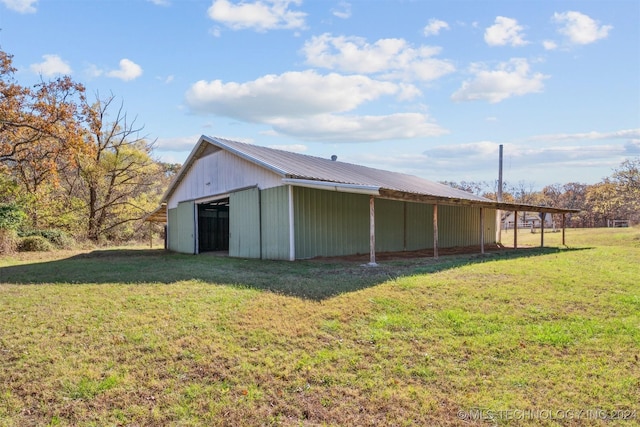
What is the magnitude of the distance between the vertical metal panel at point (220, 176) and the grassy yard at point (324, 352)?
5.01m

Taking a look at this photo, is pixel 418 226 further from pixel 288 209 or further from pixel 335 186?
pixel 335 186

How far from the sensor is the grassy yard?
3436mm

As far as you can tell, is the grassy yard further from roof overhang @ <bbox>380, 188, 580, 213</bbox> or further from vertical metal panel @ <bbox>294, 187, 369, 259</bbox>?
vertical metal panel @ <bbox>294, 187, 369, 259</bbox>

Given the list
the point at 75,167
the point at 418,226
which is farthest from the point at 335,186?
the point at 75,167

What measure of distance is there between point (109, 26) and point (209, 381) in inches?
439

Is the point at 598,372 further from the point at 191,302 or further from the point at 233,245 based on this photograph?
the point at 233,245

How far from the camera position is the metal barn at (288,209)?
1104 cm

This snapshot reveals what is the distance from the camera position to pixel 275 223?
11461mm

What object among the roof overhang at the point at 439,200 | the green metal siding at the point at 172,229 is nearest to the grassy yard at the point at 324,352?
the roof overhang at the point at 439,200

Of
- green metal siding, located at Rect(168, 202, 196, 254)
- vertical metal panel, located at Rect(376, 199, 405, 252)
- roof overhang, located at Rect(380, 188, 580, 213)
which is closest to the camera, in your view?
roof overhang, located at Rect(380, 188, 580, 213)

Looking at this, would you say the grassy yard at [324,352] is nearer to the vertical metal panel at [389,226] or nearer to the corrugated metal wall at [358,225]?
the corrugated metal wall at [358,225]

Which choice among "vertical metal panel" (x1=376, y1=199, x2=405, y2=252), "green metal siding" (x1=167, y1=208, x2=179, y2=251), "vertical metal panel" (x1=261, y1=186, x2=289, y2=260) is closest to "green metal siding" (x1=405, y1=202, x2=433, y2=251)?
"vertical metal panel" (x1=376, y1=199, x2=405, y2=252)

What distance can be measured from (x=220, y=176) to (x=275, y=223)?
3.57 m

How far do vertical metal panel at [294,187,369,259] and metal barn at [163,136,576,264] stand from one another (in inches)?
1.1
